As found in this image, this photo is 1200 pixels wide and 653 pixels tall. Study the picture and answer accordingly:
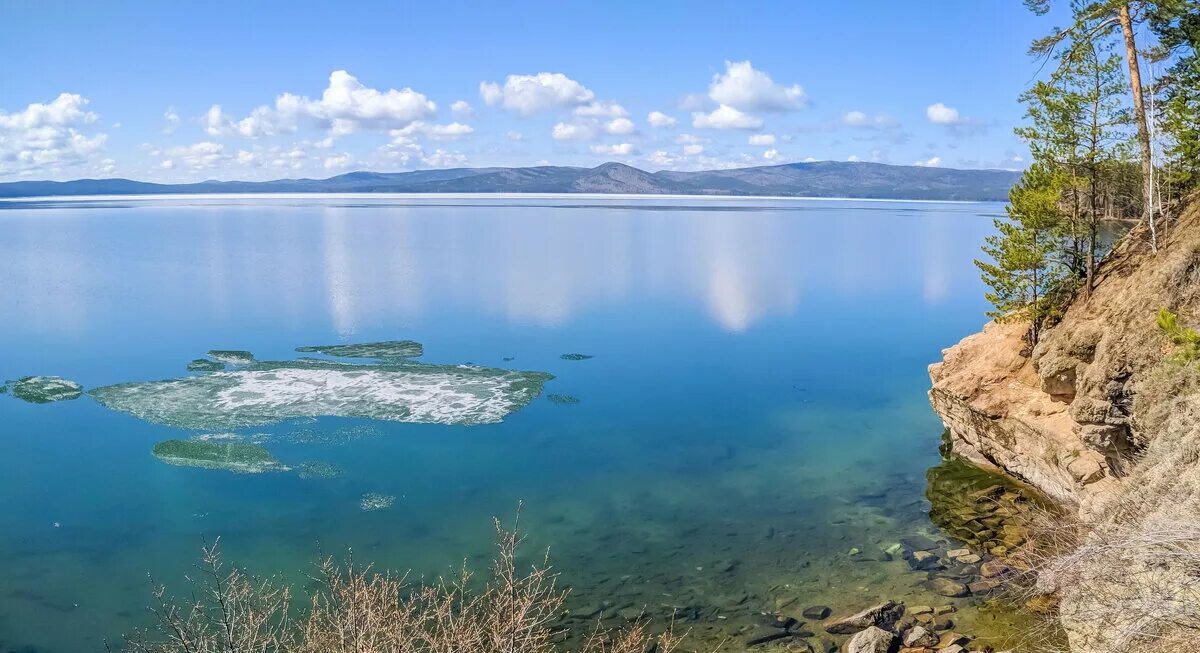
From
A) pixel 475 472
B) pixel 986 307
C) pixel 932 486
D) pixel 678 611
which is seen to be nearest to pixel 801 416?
pixel 932 486

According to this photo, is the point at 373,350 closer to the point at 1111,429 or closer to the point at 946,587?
the point at 946,587

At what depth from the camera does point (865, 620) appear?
1586 centimetres

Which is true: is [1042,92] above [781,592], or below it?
above

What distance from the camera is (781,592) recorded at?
688 inches

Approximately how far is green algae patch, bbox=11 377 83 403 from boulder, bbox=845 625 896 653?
1215 inches

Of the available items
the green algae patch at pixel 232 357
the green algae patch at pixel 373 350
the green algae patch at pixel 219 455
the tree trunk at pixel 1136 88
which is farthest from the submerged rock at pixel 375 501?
the tree trunk at pixel 1136 88

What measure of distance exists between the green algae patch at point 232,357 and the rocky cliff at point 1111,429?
29.9 m

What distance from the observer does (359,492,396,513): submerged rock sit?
22.1 metres

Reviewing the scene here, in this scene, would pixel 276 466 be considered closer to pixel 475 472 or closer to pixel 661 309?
pixel 475 472

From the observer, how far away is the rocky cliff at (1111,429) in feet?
38.0

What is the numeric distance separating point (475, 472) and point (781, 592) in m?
10.8

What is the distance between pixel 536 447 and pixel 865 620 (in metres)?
13.6

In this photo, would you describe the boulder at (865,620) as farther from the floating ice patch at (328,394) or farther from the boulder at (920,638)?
the floating ice patch at (328,394)

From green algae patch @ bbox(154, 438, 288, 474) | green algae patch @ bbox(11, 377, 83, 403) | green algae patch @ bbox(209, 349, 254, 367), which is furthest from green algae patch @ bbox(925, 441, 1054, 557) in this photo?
green algae patch @ bbox(11, 377, 83, 403)
